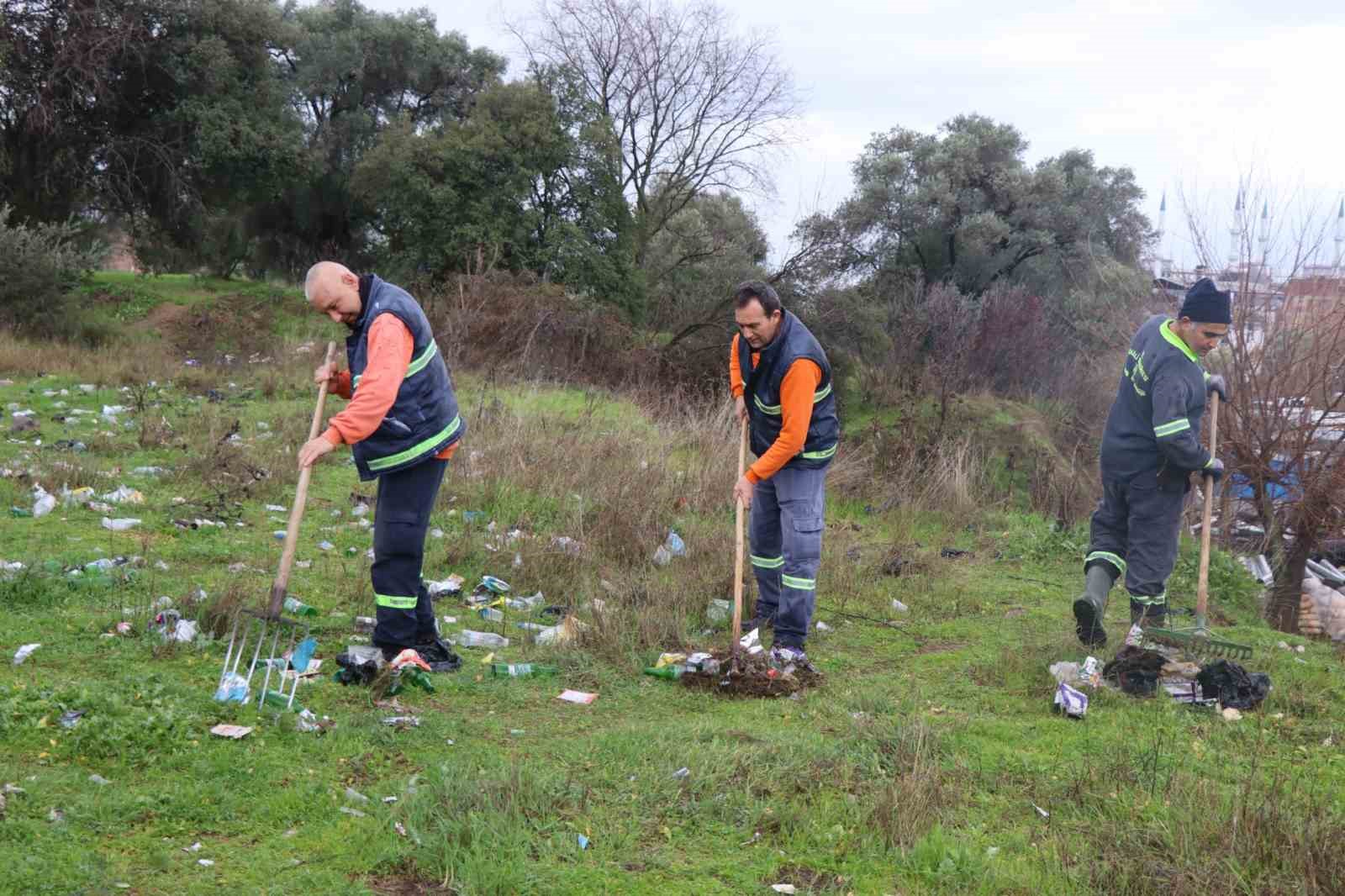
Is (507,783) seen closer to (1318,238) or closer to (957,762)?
(957,762)

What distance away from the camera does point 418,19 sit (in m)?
25.4

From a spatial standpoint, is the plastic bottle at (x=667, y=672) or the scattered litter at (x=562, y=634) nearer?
the plastic bottle at (x=667, y=672)

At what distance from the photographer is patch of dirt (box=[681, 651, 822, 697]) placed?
5.12 meters

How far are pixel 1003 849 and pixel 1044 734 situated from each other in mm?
1257

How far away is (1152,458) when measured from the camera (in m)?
6.07

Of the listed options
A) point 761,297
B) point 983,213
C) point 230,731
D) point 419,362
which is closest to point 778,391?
point 761,297

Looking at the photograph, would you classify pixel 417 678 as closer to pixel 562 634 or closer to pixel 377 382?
pixel 562 634

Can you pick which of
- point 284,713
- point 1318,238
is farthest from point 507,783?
point 1318,238

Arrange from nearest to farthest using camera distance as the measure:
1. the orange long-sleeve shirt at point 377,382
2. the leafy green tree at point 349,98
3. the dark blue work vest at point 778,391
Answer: the orange long-sleeve shirt at point 377,382 → the dark blue work vest at point 778,391 → the leafy green tree at point 349,98

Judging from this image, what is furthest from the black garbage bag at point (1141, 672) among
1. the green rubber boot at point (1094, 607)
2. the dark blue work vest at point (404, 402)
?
the dark blue work vest at point (404, 402)

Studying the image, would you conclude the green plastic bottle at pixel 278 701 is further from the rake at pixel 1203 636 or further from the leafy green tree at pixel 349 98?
the leafy green tree at pixel 349 98

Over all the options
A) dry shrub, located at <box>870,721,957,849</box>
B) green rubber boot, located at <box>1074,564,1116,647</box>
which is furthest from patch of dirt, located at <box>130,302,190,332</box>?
dry shrub, located at <box>870,721,957,849</box>

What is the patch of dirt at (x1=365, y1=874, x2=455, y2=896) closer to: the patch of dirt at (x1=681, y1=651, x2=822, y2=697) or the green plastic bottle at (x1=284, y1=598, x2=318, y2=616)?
the patch of dirt at (x1=681, y1=651, x2=822, y2=697)

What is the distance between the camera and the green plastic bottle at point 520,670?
16.9 ft
